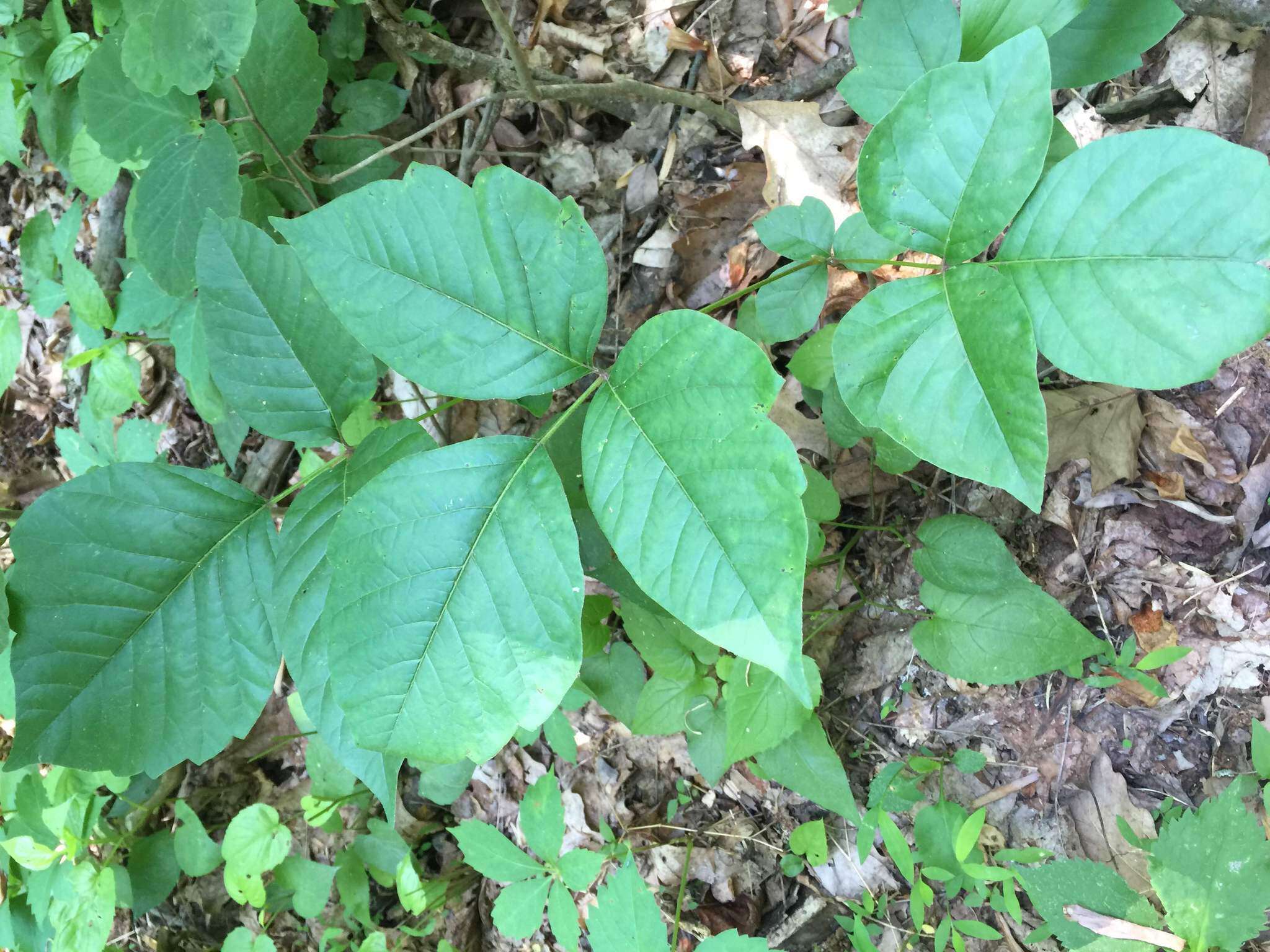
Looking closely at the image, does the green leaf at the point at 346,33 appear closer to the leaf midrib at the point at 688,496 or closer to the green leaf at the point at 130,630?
the green leaf at the point at 130,630

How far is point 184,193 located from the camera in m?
2.02

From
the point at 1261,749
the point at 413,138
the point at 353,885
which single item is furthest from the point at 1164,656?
the point at 353,885

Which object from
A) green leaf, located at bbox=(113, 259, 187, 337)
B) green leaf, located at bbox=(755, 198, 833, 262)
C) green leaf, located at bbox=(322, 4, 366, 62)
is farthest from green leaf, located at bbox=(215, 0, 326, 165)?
green leaf, located at bbox=(755, 198, 833, 262)

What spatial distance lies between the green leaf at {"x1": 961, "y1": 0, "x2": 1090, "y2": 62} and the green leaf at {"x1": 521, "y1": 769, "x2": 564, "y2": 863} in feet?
6.59

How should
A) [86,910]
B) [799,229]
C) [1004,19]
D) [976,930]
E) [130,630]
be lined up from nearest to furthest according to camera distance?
[1004,19] < [130,630] < [799,229] < [976,930] < [86,910]

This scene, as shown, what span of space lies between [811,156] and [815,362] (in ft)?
2.28

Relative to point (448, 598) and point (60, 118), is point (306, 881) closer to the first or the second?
point (448, 598)

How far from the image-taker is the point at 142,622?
150 cm

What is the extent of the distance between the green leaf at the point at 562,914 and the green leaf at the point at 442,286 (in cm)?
161

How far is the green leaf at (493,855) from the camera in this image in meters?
2.25

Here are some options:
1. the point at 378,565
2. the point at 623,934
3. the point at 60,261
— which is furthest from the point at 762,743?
the point at 60,261

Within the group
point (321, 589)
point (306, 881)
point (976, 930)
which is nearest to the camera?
point (321, 589)

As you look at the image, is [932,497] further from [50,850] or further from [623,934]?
[50,850]

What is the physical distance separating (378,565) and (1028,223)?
1.08 m
